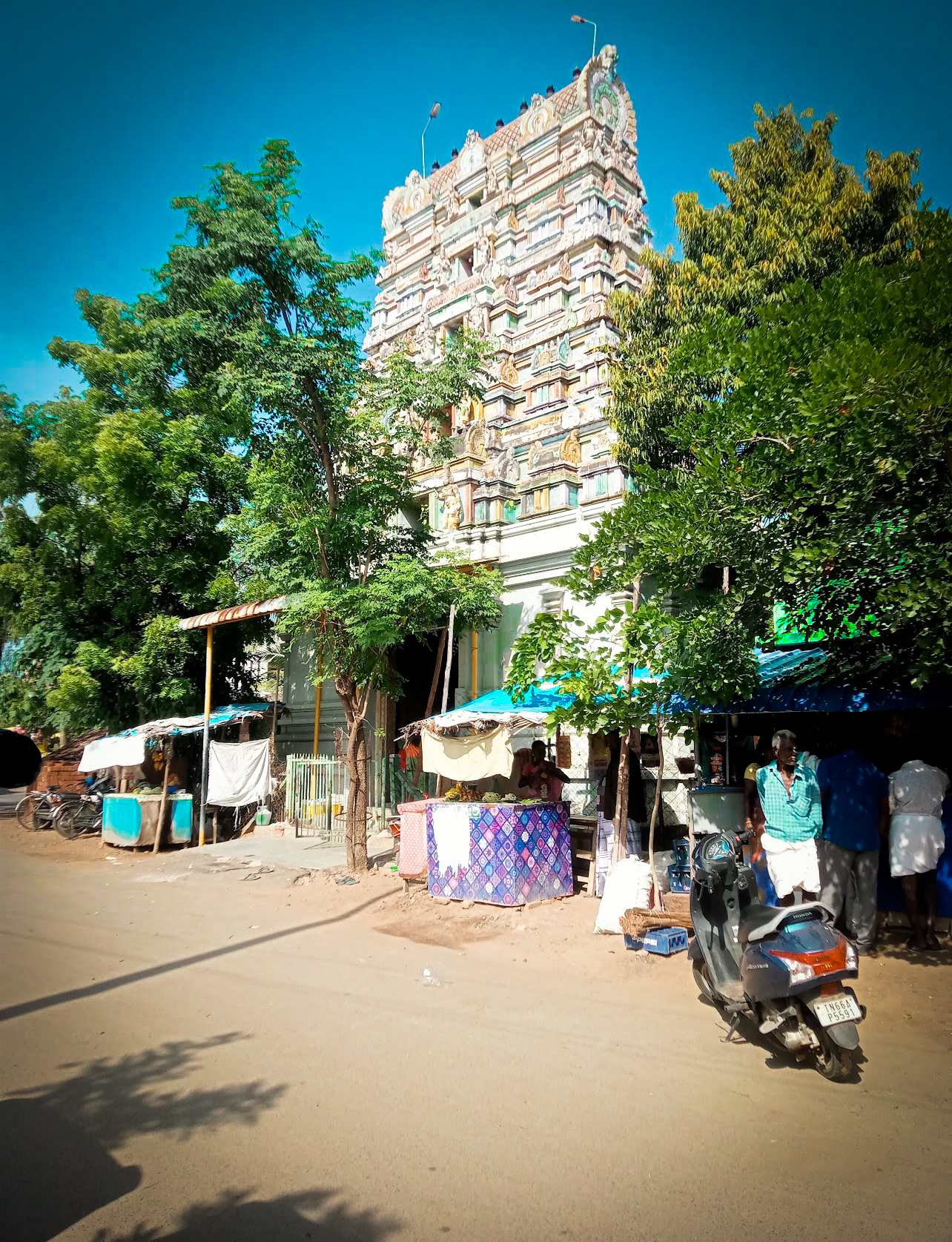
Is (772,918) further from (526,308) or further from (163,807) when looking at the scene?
(526,308)

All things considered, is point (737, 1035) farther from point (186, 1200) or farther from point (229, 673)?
point (229, 673)

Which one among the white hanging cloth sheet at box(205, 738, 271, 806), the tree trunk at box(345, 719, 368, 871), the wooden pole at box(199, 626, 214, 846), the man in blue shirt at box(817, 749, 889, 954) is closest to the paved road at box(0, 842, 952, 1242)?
the man in blue shirt at box(817, 749, 889, 954)

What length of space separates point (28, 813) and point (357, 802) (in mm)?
9668

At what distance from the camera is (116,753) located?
1492 centimetres

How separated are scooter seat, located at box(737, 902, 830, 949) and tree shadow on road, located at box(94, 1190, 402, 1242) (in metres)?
2.55

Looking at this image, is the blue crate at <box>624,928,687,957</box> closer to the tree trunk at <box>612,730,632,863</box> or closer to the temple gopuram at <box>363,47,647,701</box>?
the tree trunk at <box>612,730,632,863</box>

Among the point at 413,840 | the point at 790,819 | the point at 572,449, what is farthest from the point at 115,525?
the point at 790,819

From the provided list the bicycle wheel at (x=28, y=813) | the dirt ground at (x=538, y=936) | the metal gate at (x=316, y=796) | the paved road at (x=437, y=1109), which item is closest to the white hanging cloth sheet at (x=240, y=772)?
the metal gate at (x=316, y=796)

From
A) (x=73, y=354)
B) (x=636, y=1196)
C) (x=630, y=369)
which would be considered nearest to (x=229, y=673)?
(x=73, y=354)

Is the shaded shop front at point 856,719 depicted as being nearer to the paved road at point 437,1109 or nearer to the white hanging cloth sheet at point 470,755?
the paved road at point 437,1109

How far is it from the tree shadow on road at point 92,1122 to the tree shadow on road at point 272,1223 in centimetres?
32

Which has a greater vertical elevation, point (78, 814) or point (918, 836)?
point (918, 836)

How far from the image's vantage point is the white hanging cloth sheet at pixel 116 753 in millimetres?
14867

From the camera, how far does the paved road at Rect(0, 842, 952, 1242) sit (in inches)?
125
